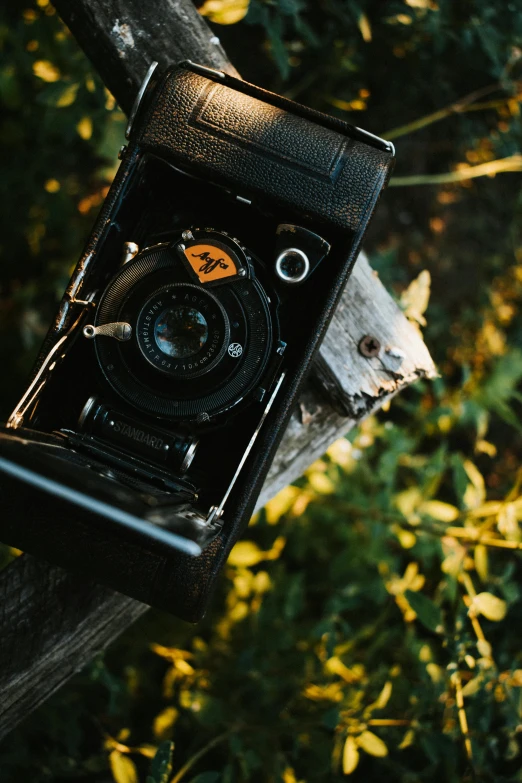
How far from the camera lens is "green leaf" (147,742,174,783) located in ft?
3.34

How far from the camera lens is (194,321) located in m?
1.07

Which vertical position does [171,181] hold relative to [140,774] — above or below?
above

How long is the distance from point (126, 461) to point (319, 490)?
74 centimetres

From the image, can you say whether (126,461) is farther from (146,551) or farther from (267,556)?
(267,556)

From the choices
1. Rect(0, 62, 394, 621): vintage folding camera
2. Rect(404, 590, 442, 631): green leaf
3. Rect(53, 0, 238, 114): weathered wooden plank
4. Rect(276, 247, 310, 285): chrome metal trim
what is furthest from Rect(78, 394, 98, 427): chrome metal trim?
Rect(404, 590, 442, 631): green leaf

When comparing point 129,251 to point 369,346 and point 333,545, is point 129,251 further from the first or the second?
point 333,545

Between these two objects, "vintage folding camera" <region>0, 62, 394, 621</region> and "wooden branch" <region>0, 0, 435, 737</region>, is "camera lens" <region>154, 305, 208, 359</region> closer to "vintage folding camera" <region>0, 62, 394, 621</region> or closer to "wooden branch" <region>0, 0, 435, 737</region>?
"vintage folding camera" <region>0, 62, 394, 621</region>

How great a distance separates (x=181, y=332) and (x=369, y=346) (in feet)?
1.09

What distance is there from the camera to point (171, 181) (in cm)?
113

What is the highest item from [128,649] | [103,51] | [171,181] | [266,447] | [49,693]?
[103,51]

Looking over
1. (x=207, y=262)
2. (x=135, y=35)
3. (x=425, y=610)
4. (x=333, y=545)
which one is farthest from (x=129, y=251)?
(x=333, y=545)

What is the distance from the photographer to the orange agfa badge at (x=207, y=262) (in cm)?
105

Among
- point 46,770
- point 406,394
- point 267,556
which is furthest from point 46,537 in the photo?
point 406,394

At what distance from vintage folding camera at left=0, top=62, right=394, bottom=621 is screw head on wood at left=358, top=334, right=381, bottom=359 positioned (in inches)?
4.7
